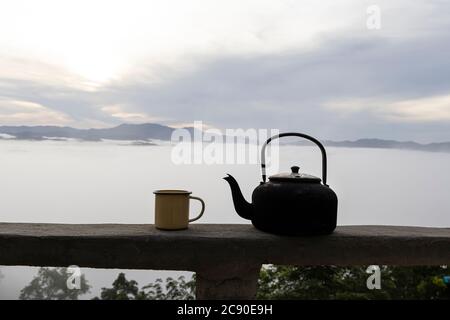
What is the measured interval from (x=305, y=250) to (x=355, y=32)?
1.06m

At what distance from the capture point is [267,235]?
1257 millimetres

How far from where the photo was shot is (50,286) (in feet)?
6.48

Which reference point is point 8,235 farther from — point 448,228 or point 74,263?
point 448,228

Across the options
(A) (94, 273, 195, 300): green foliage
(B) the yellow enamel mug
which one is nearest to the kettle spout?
(B) the yellow enamel mug

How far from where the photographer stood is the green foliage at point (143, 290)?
206 centimetres

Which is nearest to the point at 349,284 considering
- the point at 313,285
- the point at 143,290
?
the point at 313,285

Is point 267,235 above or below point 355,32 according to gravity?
below

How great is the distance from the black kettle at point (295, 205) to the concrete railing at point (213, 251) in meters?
0.04

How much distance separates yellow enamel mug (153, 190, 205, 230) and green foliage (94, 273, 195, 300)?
0.93 meters

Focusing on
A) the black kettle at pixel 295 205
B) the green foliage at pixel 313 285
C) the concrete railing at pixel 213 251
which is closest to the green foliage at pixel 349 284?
the green foliage at pixel 313 285

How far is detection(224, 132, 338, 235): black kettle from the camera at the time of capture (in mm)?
1187

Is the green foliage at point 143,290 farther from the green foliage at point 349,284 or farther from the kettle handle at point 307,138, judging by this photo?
the kettle handle at point 307,138
